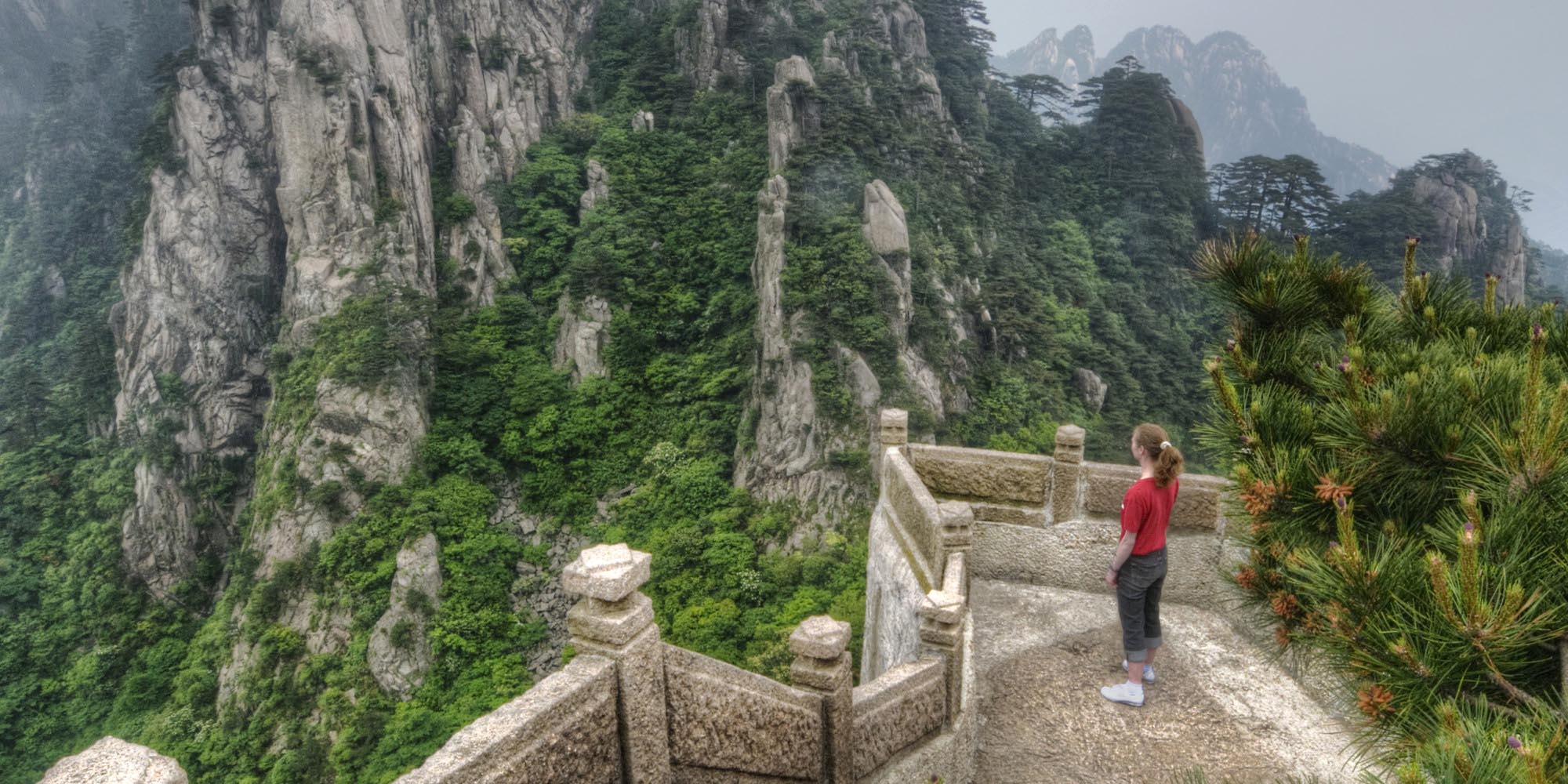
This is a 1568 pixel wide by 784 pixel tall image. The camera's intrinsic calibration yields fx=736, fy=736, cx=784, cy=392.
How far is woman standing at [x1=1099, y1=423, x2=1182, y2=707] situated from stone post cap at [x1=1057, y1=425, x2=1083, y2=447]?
1827mm

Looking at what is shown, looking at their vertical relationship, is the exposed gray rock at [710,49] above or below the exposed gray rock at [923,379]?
above

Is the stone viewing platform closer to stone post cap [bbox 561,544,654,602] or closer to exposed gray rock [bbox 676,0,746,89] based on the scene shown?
stone post cap [bbox 561,544,654,602]

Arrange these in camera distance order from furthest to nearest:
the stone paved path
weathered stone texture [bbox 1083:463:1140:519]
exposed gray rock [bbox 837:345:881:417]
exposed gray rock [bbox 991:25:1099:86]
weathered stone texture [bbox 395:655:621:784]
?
exposed gray rock [bbox 991:25:1099:86] → exposed gray rock [bbox 837:345:881:417] → weathered stone texture [bbox 1083:463:1140:519] → the stone paved path → weathered stone texture [bbox 395:655:621:784]

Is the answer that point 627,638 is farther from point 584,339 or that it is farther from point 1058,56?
point 1058,56

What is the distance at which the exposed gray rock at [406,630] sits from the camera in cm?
1959

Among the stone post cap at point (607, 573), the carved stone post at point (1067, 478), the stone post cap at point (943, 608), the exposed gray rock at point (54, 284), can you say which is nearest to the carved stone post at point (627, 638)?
the stone post cap at point (607, 573)

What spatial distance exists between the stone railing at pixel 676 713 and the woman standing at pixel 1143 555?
1081 millimetres

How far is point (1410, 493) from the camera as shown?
225 centimetres

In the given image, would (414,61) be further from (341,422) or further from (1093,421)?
(1093,421)

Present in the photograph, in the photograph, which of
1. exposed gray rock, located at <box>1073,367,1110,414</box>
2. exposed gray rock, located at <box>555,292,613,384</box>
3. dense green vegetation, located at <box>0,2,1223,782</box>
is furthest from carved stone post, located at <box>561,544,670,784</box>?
exposed gray rock, located at <box>1073,367,1110,414</box>

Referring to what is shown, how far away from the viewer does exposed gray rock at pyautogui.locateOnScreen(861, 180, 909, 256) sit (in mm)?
23219

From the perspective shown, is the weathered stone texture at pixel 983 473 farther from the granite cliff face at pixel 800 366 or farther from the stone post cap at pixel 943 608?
the granite cliff face at pixel 800 366

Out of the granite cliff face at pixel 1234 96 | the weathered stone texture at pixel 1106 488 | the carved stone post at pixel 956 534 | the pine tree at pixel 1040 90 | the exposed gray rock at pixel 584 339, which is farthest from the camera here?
the granite cliff face at pixel 1234 96

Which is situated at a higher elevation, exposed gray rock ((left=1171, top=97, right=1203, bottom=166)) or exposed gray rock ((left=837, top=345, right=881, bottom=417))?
exposed gray rock ((left=1171, top=97, right=1203, bottom=166))
